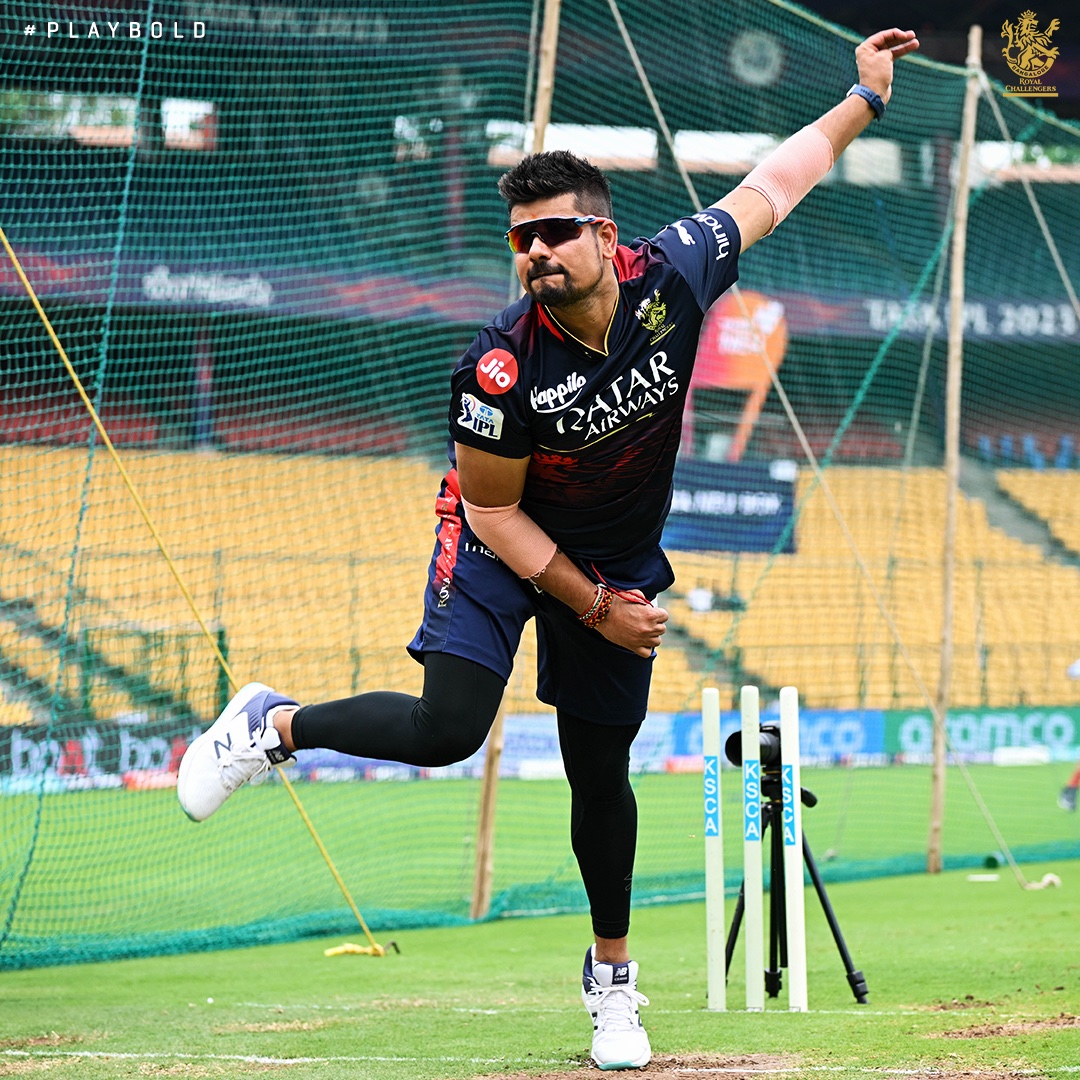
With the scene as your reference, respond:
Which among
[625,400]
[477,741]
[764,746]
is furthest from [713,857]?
[625,400]

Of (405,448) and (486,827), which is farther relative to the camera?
(405,448)

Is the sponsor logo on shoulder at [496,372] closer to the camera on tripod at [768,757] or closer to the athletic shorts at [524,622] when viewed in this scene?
the athletic shorts at [524,622]

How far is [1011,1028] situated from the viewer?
146 inches

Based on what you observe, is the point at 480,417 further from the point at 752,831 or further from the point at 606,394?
the point at 752,831

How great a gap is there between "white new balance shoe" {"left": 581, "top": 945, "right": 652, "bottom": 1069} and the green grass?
0.14 m

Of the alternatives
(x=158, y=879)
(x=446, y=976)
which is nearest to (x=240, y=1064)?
(x=446, y=976)

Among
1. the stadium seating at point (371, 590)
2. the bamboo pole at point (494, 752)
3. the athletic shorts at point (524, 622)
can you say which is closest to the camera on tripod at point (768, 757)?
the athletic shorts at point (524, 622)

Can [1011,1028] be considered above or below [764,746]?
below

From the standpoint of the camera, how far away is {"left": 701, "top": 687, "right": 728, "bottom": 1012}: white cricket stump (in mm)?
4152

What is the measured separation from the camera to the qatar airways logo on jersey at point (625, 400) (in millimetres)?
3184

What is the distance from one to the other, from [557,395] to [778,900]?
1.94 meters

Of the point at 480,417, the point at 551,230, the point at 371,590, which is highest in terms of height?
the point at 551,230

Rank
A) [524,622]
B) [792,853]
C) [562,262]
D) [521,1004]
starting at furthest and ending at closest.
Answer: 1. [521,1004]
2. [792,853]
3. [524,622]
4. [562,262]

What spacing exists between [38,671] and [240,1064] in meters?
7.09
